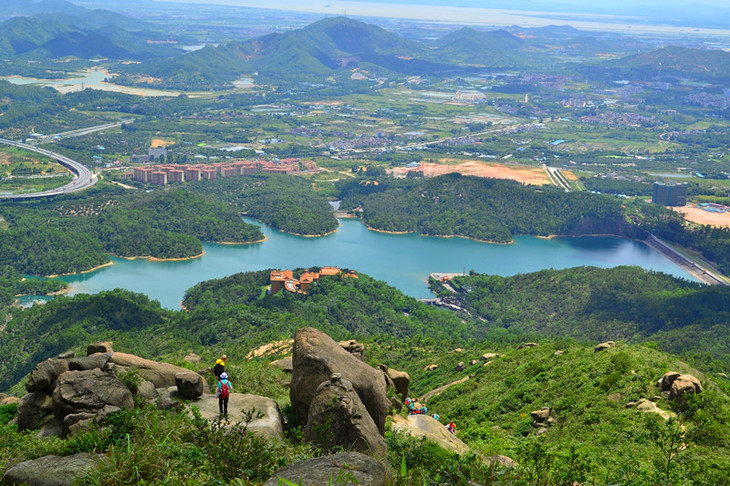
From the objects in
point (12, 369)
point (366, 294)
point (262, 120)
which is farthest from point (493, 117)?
point (12, 369)

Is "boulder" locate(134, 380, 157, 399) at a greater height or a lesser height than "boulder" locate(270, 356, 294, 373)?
greater

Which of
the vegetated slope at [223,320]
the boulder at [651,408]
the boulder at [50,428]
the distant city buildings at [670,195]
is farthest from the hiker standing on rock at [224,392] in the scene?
the distant city buildings at [670,195]

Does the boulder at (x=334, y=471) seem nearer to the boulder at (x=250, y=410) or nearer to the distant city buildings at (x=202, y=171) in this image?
the boulder at (x=250, y=410)

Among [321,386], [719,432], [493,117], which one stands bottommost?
[493,117]

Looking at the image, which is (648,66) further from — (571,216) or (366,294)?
(366,294)

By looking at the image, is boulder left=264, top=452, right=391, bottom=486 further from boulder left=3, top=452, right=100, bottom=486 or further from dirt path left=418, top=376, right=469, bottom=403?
dirt path left=418, top=376, right=469, bottom=403

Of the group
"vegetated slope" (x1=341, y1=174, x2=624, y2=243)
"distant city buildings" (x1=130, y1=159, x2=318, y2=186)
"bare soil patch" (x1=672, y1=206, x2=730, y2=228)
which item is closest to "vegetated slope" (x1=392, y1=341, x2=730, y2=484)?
"vegetated slope" (x1=341, y1=174, x2=624, y2=243)
